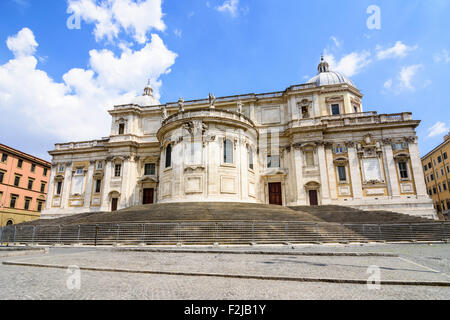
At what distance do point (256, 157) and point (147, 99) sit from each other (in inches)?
967

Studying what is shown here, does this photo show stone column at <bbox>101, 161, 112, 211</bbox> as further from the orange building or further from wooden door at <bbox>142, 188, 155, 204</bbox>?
the orange building

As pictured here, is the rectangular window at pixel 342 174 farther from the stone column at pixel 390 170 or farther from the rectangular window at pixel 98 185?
the rectangular window at pixel 98 185

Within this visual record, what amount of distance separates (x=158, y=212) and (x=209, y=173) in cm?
778

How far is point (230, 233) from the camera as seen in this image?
14961mm

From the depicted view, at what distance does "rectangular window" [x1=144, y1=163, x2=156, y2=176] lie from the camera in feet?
118

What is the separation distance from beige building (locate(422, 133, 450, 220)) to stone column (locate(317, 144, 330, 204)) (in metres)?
23.7

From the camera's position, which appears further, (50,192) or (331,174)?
(50,192)

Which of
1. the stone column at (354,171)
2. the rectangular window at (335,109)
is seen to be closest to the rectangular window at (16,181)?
the rectangular window at (335,109)

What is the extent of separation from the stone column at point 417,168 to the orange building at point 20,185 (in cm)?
5447

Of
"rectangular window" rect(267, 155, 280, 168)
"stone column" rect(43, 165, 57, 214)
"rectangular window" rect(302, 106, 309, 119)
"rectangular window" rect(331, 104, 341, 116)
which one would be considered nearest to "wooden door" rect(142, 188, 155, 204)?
"stone column" rect(43, 165, 57, 214)

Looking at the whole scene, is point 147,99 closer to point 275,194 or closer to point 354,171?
point 275,194

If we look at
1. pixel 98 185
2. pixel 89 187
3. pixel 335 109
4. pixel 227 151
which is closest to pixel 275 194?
pixel 227 151

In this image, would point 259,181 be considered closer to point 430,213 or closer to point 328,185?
point 328,185

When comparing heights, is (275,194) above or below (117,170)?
below
